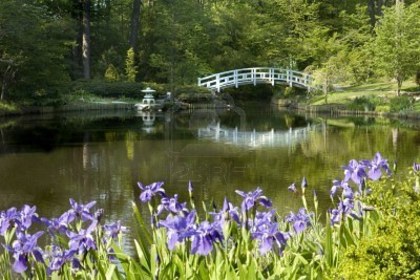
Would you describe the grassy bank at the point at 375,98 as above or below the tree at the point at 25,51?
below

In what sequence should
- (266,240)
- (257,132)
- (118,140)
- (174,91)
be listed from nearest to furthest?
1. (266,240)
2. (118,140)
3. (257,132)
4. (174,91)

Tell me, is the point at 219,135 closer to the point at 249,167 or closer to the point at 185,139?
the point at 185,139

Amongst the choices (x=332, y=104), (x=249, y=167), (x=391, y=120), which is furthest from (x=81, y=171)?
(x=332, y=104)

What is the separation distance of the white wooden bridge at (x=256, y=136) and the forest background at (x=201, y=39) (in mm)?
12138

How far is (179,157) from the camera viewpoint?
41.7 feet

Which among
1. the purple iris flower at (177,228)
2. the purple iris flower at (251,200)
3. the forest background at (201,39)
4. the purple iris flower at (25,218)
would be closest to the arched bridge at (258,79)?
the forest background at (201,39)

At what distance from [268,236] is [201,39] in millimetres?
37077

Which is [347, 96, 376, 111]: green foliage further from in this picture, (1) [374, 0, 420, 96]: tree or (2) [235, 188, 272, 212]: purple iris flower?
(2) [235, 188, 272, 212]: purple iris flower

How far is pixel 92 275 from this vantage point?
2973 mm

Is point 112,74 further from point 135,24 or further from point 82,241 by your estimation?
point 82,241

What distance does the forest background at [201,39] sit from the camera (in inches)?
1319

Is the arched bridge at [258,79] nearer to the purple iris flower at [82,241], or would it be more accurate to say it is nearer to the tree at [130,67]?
the tree at [130,67]

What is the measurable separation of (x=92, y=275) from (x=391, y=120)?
2081 centimetres

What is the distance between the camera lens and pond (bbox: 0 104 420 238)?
867 cm
